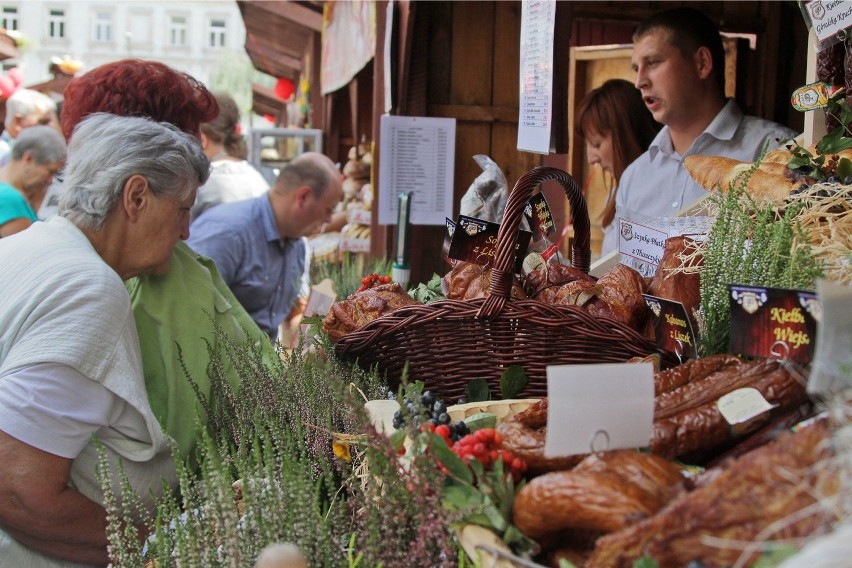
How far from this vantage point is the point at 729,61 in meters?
4.56

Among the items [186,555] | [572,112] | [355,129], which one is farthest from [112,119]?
[355,129]

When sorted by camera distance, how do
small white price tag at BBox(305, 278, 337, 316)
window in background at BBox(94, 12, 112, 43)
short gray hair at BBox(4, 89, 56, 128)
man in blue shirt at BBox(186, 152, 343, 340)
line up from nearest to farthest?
small white price tag at BBox(305, 278, 337, 316) < man in blue shirt at BBox(186, 152, 343, 340) < short gray hair at BBox(4, 89, 56, 128) < window in background at BBox(94, 12, 112, 43)

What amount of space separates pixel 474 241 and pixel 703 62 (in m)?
1.73

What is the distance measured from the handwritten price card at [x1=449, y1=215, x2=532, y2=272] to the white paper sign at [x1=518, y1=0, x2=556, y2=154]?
0.49 meters

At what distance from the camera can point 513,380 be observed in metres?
1.62

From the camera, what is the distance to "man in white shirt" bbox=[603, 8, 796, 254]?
3082 mm

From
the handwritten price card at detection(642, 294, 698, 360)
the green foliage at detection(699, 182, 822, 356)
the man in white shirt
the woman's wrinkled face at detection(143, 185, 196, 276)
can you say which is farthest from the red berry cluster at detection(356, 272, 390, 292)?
the man in white shirt

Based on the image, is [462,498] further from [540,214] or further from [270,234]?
[270,234]

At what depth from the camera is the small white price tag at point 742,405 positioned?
1.06m

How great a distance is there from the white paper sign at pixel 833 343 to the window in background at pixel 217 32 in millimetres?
49802

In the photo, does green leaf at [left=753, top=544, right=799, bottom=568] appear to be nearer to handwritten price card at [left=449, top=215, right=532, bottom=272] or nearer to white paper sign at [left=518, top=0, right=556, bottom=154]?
handwritten price card at [left=449, top=215, right=532, bottom=272]

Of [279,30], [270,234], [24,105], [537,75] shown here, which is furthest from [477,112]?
[279,30]

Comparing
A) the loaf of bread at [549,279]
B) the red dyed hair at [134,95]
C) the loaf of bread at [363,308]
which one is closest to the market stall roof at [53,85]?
the red dyed hair at [134,95]

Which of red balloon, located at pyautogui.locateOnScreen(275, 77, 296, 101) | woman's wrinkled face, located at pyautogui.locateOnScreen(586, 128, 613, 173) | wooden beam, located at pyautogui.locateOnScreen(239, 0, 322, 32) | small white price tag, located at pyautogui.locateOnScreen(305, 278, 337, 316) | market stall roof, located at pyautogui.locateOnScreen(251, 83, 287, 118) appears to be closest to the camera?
small white price tag, located at pyautogui.locateOnScreen(305, 278, 337, 316)
